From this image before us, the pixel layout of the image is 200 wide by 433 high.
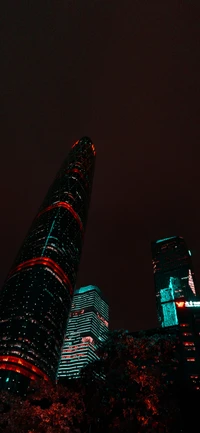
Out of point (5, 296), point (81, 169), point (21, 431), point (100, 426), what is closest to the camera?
point (21, 431)

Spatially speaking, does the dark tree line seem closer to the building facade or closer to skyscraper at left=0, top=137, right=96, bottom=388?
the building facade

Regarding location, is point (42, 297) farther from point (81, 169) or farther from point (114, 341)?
point (114, 341)

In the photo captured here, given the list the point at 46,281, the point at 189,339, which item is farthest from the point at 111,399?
the point at 46,281

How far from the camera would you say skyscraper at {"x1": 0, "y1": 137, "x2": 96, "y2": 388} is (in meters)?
109

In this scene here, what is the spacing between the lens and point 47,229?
133m

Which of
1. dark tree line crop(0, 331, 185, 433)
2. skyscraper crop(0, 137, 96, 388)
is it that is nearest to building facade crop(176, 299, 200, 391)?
skyscraper crop(0, 137, 96, 388)

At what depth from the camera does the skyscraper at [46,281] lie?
356ft

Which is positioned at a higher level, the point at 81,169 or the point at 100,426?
the point at 81,169

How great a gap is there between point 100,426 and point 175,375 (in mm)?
89283

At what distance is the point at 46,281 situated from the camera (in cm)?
12075

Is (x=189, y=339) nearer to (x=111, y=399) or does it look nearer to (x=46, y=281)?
(x=46, y=281)

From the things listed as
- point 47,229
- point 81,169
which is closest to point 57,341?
point 47,229

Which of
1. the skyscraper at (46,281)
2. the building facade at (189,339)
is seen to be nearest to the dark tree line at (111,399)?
the building facade at (189,339)

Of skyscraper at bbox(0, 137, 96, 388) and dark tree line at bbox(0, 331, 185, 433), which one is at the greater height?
skyscraper at bbox(0, 137, 96, 388)
